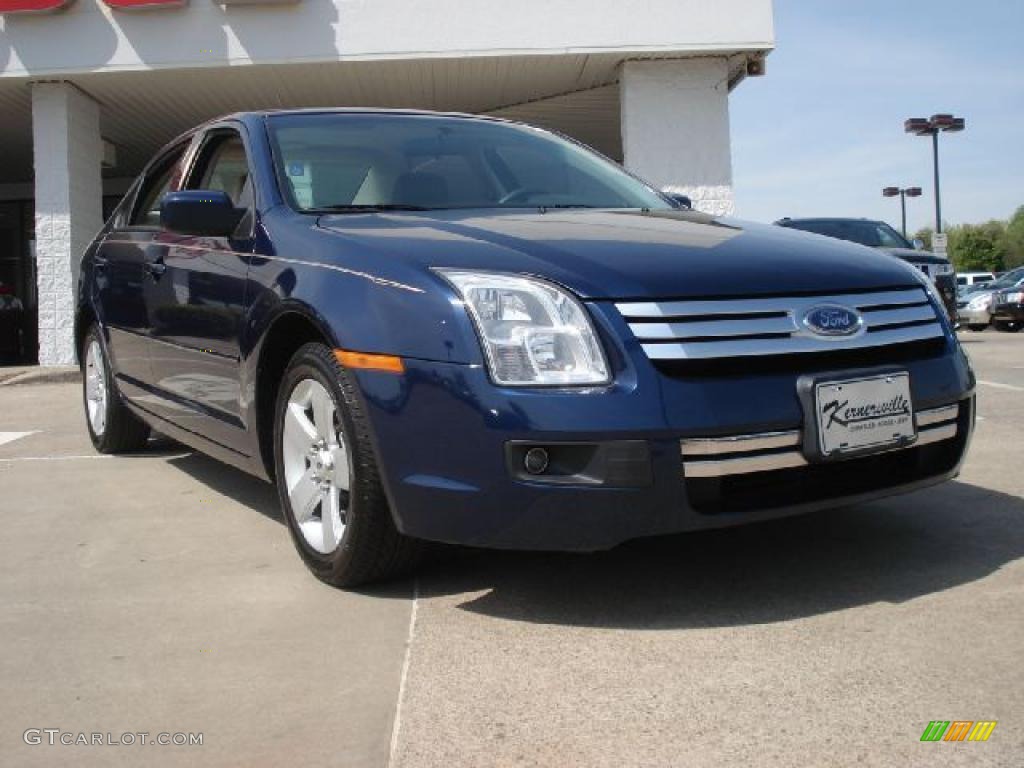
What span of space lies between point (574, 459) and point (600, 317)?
35 centimetres

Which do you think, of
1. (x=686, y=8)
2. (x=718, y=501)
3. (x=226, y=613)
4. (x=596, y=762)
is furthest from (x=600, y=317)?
(x=686, y=8)

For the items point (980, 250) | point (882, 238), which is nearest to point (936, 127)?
point (882, 238)

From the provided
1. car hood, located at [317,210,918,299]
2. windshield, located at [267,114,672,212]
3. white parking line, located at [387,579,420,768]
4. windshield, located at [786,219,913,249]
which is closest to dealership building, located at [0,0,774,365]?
windshield, located at [786,219,913,249]

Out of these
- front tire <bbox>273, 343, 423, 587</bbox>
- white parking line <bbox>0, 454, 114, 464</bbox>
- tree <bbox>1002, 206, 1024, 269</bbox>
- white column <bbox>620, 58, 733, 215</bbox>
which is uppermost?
tree <bbox>1002, 206, 1024, 269</bbox>

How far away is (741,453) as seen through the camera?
2664 millimetres

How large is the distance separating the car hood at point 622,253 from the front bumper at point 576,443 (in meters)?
0.26

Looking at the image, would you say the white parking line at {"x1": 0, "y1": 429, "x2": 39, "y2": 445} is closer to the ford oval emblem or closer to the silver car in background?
the ford oval emblem

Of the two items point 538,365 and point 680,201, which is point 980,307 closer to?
point 680,201

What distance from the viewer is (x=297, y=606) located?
3.07m

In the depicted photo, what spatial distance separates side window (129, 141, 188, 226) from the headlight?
2.45m

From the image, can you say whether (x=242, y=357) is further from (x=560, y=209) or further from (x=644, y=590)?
(x=644, y=590)

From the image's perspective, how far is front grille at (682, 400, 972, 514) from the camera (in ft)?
8.71

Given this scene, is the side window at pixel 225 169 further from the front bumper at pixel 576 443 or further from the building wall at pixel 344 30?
the building wall at pixel 344 30

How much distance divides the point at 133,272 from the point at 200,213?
1.30m
